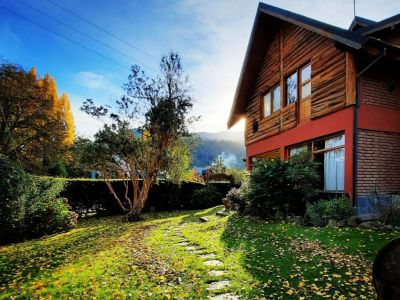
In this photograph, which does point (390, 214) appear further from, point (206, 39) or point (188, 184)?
point (188, 184)

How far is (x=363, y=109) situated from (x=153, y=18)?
346 inches

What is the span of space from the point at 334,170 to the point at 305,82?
382cm

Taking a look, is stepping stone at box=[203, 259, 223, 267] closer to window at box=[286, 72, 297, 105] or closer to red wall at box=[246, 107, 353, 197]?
red wall at box=[246, 107, 353, 197]

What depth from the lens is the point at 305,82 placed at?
11492mm

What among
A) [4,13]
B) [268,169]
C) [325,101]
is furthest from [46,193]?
[325,101]

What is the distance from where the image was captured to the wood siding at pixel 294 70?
31.0ft

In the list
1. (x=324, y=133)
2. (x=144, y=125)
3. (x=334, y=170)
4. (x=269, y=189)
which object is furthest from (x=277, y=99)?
(x=144, y=125)

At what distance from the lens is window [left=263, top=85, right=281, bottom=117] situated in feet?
45.0

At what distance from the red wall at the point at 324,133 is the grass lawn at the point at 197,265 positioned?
241 centimetres

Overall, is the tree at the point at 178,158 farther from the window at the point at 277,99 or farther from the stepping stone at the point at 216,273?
the stepping stone at the point at 216,273

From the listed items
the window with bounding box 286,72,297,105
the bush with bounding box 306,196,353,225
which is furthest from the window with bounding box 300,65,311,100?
the bush with bounding box 306,196,353,225

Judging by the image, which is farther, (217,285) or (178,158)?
(178,158)

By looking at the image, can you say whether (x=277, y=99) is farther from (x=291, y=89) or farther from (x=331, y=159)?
(x=331, y=159)

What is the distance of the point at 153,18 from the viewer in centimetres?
1205
